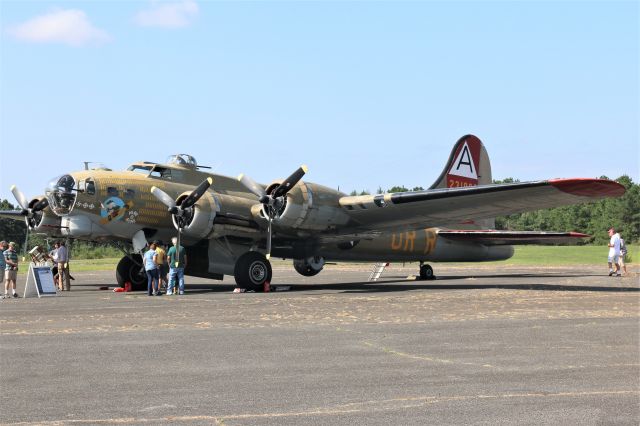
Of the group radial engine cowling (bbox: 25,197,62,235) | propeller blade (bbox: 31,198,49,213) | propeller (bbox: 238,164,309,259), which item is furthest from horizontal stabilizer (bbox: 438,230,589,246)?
propeller blade (bbox: 31,198,49,213)

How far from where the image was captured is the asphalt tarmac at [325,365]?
6.70 metres

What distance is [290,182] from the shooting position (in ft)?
76.8

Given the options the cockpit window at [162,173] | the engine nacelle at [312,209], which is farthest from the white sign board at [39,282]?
the engine nacelle at [312,209]

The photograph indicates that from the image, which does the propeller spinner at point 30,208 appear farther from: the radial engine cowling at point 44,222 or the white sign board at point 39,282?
the white sign board at point 39,282

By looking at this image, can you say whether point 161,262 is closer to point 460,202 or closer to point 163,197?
point 163,197

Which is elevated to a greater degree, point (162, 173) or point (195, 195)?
point (162, 173)

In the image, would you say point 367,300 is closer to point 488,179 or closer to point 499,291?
point 499,291

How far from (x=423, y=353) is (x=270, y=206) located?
13939 mm

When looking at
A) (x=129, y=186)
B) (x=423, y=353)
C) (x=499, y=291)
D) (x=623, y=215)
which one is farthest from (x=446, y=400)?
(x=623, y=215)

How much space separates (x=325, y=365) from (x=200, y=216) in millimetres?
14866

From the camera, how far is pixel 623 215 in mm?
113750

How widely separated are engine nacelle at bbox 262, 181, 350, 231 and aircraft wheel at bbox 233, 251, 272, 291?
1280mm

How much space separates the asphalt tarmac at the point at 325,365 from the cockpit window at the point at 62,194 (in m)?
7.22

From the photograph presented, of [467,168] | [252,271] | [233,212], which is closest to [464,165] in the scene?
[467,168]
